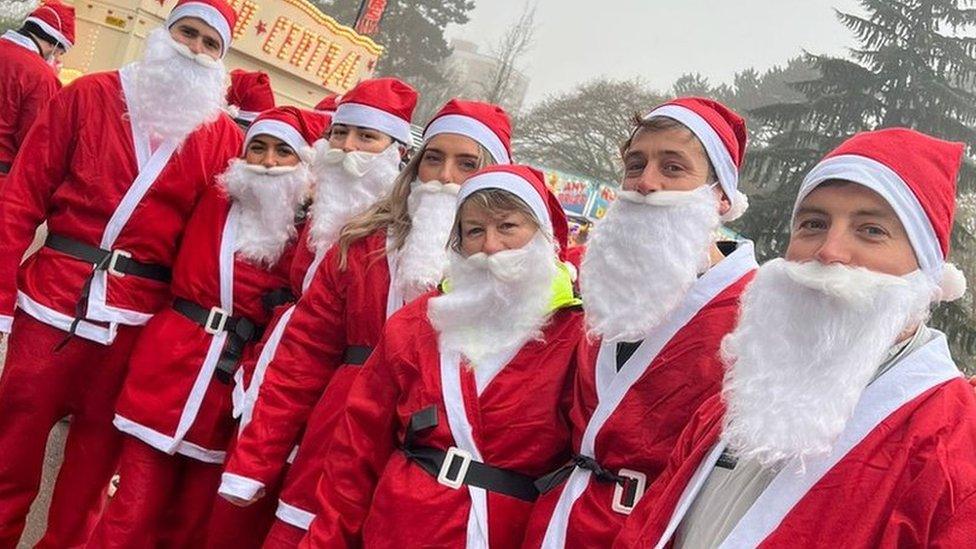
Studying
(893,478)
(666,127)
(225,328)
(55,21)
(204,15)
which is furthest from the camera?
(55,21)

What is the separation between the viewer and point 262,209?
13.2 feet

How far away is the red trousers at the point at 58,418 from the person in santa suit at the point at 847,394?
111 inches

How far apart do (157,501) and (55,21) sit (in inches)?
185

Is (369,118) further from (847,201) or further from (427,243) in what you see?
(847,201)

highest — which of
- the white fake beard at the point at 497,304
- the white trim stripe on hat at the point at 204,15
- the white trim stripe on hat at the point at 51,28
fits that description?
the white trim stripe on hat at the point at 204,15

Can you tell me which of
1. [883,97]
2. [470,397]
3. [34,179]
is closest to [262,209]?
[34,179]

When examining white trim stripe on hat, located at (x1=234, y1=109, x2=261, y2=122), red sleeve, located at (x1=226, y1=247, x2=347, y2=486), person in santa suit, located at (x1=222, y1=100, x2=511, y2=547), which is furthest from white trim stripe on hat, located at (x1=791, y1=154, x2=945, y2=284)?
white trim stripe on hat, located at (x1=234, y1=109, x2=261, y2=122)

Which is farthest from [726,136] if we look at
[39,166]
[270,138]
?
[39,166]

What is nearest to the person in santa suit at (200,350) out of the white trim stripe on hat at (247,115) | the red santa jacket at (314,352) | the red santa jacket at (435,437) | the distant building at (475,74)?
the red santa jacket at (314,352)

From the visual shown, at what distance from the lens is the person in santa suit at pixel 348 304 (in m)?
→ 3.33

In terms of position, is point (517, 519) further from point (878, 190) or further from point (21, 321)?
point (21, 321)

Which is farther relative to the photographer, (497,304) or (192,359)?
(192,359)

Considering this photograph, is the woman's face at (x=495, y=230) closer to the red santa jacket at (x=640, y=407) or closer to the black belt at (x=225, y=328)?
the red santa jacket at (x=640, y=407)

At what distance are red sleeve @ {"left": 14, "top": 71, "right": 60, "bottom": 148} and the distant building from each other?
111 feet
